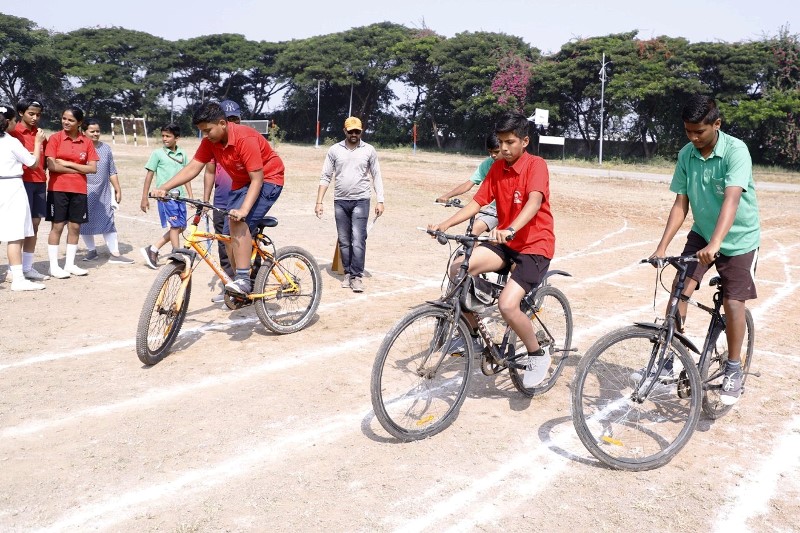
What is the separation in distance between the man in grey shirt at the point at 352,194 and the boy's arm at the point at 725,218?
4.74 metres

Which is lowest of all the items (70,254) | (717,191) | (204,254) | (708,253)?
(70,254)

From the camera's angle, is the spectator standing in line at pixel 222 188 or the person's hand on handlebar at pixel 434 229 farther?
the spectator standing in line at pixel 222 188

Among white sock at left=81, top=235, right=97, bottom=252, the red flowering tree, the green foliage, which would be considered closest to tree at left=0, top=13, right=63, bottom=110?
the green foliage

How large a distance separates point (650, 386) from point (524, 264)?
1089 millimetres

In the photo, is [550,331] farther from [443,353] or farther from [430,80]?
[430,80]

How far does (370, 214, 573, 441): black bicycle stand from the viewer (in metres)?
4.24

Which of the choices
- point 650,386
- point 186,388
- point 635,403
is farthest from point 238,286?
point 650,386

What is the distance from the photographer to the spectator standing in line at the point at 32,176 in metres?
8.29

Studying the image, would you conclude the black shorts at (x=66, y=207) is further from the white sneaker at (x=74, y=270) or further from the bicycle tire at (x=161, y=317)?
the bicycle tire at (x=161, y=317)

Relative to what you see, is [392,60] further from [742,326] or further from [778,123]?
[742,326]

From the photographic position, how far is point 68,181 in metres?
8.67

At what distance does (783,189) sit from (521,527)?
25.7m

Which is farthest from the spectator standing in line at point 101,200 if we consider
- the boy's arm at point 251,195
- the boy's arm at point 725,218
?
the boy's arm at point 725,218

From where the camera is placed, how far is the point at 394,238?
1256 cm
